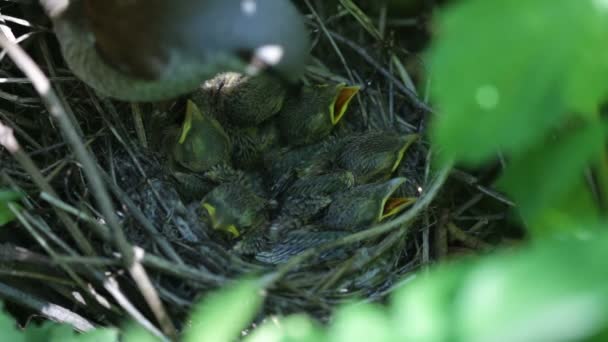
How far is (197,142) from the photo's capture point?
2.45 m

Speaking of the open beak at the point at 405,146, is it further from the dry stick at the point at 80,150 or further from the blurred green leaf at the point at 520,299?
the blurred green leaf at the point at 520,299

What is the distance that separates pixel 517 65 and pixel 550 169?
19 centimetres

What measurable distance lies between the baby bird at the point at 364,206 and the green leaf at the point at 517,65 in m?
1.51

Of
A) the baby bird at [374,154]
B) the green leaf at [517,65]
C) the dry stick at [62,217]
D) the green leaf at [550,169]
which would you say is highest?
the green leaf at [517,65]

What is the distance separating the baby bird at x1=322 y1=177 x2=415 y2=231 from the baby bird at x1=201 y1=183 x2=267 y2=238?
28 centimetres

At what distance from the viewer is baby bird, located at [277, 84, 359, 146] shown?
2.63 m

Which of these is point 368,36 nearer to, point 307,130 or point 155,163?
point 307,130

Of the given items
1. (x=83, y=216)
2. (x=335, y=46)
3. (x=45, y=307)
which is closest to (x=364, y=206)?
(x=335, y=46)

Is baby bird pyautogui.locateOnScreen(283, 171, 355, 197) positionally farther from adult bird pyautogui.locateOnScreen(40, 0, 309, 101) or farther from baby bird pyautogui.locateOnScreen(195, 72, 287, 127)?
adult bird pyautogui.locateOnScreen(40, 0, 309, 101)

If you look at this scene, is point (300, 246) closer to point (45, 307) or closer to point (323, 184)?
point (323, 184)

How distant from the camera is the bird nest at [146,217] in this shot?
6.19 feet

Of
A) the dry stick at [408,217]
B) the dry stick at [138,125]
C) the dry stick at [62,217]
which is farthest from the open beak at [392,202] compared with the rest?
the dry stick at [62,217]

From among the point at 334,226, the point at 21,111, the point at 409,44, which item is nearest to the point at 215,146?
A: the point at 334,226

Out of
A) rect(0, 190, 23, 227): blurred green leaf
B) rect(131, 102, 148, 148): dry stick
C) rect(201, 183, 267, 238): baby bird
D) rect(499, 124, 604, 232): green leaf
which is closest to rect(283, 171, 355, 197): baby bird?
rect(201, 183, 267, 238): baby bird
